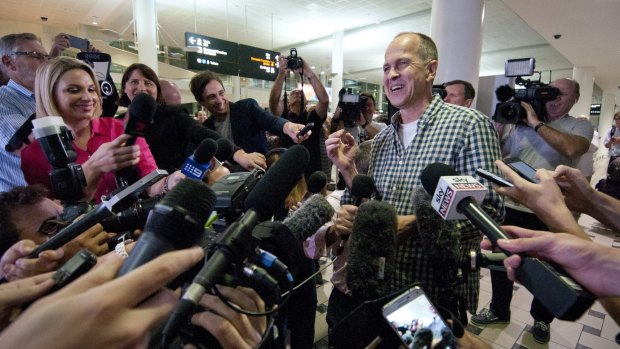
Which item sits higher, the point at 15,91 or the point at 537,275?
the point at 15,91

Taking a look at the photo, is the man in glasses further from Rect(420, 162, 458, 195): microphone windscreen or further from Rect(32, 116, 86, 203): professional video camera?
Rect(420, 162, 458, 195): microphone windscreen

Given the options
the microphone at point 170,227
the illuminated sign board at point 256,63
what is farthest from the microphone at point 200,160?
the illuminated sign board at point 256,63

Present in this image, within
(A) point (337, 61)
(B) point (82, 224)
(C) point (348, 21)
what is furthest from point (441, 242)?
(A) point (337, 61)

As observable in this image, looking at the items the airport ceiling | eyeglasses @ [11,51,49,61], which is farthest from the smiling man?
the airport ceiling

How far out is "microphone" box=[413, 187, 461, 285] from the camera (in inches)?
33.2

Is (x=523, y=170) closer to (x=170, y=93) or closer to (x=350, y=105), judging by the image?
(x=350, y=105)

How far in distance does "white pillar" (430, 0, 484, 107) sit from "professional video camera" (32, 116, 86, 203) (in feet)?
11.4

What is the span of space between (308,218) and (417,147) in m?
0.66

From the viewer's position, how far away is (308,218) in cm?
91

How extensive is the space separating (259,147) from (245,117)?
231mm

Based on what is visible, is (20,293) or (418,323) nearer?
(20,293)

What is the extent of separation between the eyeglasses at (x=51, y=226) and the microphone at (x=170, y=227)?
51cm

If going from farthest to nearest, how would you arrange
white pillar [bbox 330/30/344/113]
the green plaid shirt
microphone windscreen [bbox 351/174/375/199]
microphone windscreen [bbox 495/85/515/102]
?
white pillar [bbox 330/30/344/113] < microphone windscreen [bbox 495/85/515/102] < the green plaid shirt < microphone windscreen [bbox 351/174/375/199]

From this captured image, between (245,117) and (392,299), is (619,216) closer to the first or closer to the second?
(392,299)
